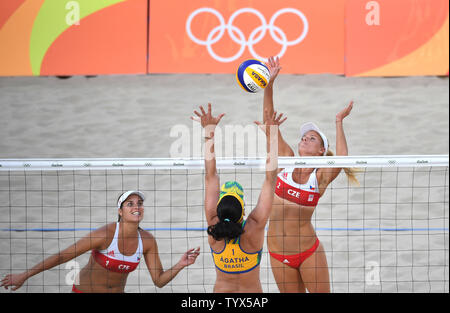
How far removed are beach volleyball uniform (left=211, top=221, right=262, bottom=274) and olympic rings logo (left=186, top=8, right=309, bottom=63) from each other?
5404mm

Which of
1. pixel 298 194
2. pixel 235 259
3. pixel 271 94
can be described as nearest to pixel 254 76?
pixel 271 94

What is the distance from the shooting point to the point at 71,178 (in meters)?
7.29

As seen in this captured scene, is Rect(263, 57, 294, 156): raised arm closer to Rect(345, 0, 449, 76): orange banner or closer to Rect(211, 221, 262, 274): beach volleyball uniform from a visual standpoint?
Rect(211, 221, 262, 274): beach volleyball uniform

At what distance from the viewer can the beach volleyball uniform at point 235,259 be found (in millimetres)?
3586

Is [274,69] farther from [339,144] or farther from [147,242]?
[147,242]

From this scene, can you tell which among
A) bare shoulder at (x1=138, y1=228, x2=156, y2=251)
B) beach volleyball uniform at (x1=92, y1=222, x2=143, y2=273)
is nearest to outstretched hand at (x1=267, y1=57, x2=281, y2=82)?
bare shoulder at (x1=138, y1=228, x2=156, y2=251)

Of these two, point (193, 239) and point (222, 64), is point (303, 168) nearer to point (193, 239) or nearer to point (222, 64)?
point (193, 239)

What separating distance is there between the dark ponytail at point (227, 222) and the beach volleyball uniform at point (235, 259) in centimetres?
10

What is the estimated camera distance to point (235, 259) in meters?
3.62

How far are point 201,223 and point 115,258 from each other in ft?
7.48

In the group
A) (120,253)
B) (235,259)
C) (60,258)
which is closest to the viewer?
(235,259)

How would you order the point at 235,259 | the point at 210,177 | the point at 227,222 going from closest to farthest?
the point at 227,222, the point at 235,259, the point at 210,177

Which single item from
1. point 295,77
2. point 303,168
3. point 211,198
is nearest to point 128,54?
point 295,77

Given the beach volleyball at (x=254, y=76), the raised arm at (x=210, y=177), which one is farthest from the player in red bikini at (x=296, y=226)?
the raised arm at (x=210, y=177)
